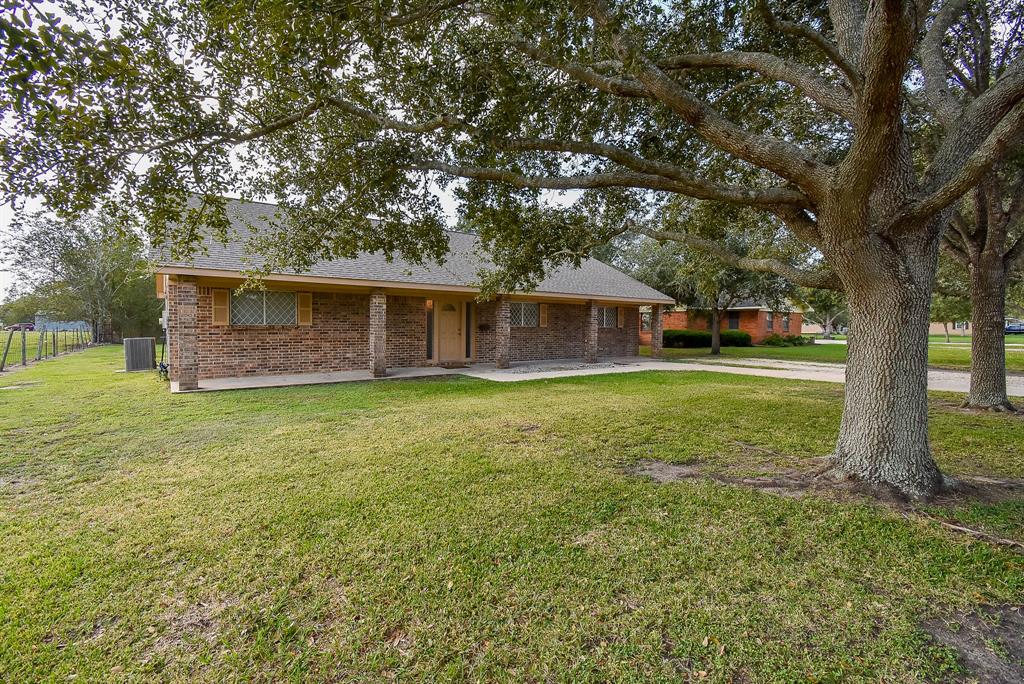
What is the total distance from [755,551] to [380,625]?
2.44 metres

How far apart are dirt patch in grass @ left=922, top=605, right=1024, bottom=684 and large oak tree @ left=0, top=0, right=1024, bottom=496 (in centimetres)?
182

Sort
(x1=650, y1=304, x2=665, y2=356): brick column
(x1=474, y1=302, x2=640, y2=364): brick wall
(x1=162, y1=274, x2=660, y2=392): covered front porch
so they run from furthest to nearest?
(x1=650, y1=304, x2=665, y2=356): brick column < (x1=474, y1=302, x2=640, y2=364): brick wall < (x1=162, y1=274, x2=660, y2=392): covered front porch

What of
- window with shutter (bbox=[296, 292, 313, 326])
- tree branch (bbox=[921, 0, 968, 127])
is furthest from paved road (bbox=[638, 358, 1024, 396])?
window with shutter (bbox=[296, 292, 313, 326])

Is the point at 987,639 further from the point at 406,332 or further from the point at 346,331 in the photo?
the point at 406,332

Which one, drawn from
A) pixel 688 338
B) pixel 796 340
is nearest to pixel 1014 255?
pixel 688 338

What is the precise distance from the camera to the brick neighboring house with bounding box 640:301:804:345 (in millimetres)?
27969

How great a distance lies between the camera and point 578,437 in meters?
6.03

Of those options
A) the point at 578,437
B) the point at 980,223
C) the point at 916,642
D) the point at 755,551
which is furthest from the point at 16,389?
the point at 980,223

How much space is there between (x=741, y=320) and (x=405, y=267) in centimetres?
2494

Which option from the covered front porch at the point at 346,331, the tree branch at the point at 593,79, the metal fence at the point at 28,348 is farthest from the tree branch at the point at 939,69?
the metal fence at the point at 28,348

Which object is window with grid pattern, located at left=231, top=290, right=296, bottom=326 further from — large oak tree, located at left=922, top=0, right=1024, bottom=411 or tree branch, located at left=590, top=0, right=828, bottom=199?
large oak tree, located at left=922, top=0, right=1024, bottom=411

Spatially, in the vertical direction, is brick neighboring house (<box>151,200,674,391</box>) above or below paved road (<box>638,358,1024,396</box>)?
above

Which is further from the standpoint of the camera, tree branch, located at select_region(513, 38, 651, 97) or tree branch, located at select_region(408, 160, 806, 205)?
tree branch, located at select_region(513, 38, 651, 97)

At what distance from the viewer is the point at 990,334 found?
8016 mm
